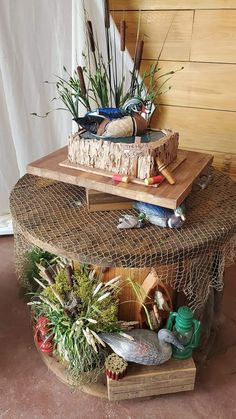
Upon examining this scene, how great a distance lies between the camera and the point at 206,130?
1536 mm

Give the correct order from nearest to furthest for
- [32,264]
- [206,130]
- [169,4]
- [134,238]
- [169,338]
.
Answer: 1. [134,238]
2. [169,338]
3. [32,264]
4. [169,4]
5. [206,130]

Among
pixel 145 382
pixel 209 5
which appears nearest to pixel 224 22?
pixel 209 5

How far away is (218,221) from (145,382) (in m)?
0.49

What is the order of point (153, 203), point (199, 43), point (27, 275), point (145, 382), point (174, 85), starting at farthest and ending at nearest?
point (174, 85) → point (199, 43) → point (27, 275) → point (145, 382) → point (153, 203)

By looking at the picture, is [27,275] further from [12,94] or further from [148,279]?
[12,94]

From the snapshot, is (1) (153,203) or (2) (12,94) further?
(2) (12,94)

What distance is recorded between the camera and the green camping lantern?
96cm

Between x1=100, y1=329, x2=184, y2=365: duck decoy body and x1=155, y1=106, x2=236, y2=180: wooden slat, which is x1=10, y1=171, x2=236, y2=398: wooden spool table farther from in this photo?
x1=155, y1=106, x2=236, y2=180: wooden slat

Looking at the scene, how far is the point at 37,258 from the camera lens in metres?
1.26

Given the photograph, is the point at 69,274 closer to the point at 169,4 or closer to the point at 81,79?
the point at 81,79

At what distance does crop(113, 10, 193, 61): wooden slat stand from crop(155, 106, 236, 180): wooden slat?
0.23m

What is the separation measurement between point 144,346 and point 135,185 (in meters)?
0.44

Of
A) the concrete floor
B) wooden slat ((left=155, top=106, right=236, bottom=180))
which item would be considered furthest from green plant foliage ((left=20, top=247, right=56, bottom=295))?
wooden slat ((left=155, top=106, right=236, bottom=180))


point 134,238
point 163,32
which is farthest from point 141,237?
point 163,32
